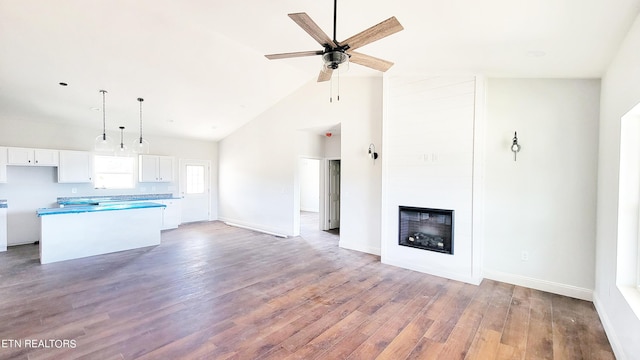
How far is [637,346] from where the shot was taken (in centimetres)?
194

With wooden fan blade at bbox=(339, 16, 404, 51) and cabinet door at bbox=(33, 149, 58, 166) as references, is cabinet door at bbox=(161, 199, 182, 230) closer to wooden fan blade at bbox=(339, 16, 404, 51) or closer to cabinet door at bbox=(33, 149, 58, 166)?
cabinet door at bbox=(33, 149, 58, 166)

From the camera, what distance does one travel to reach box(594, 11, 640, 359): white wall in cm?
215

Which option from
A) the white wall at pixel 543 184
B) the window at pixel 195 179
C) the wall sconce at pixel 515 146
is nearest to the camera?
the white wall at pixel 543 184

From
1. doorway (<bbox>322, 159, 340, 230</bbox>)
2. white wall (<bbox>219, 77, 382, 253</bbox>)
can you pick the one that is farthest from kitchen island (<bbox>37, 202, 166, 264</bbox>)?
doorway (<bbox>322, 159, 340, 230</bbox>)

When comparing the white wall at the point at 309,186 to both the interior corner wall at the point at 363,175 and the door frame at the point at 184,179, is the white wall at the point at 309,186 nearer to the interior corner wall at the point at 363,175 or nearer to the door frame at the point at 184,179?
the door frame at the point at 184,179

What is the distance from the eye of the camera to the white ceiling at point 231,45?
2504 mm

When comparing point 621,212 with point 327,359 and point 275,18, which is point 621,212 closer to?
point 327,359

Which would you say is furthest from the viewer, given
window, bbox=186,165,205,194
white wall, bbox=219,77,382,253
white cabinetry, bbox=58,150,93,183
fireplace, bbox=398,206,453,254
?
window, bbox=186,165,205,194

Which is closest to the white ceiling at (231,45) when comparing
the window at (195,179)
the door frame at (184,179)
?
the door frame at (184,179)

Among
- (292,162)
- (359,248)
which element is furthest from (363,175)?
(292,162)

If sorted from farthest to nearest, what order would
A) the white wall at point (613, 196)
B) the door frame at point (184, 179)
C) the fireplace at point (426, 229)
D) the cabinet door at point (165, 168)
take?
the door frame at point (184, 179)
the cabinet door at point (165, 168)
the fireplace at point (426, 229)
the white wall at point (613, 196)

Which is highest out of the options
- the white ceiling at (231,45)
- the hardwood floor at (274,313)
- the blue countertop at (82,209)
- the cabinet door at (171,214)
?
the white ceiling at (231,45)

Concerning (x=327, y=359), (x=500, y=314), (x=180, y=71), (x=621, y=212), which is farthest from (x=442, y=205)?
(x=180, y=71)

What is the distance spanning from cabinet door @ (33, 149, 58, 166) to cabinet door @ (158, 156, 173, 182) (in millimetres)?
2101
